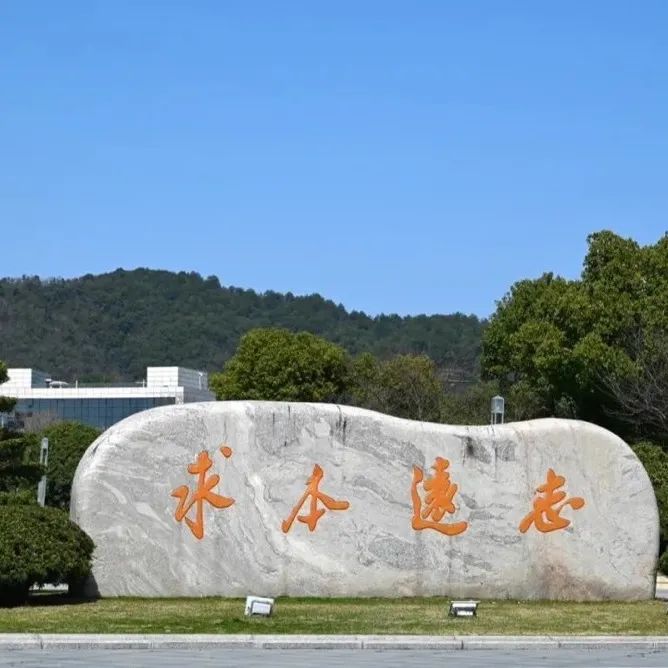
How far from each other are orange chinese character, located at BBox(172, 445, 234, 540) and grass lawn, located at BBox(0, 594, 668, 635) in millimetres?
1271

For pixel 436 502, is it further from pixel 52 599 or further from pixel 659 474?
pixel 659 474

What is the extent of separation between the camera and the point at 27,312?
171m

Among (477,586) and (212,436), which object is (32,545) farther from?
(477,586)

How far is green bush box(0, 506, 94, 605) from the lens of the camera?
69.4ft

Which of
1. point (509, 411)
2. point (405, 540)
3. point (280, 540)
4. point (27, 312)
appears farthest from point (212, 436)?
point (27, 312)

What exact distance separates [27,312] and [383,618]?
6096 inches

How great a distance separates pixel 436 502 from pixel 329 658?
29.0ft

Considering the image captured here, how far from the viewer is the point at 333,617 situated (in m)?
20.5

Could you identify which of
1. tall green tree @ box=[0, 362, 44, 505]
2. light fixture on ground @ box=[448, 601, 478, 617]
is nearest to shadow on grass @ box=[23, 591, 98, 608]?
tall green tree @ box=[0, 362, 44, 505]

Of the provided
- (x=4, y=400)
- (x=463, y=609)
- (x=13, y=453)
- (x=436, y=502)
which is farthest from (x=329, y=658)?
(x=13, y=453)

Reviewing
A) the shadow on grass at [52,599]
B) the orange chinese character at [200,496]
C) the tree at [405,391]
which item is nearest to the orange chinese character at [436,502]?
the orange chinese character at [200,496]

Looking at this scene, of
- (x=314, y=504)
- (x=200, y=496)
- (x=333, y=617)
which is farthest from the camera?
(x=314, y=504)

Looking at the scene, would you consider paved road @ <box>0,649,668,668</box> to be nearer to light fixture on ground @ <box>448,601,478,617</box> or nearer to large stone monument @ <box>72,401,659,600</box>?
light fixture on ground @ <box>448,601,478,617</box>

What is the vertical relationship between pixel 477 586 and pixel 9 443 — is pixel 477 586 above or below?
below
